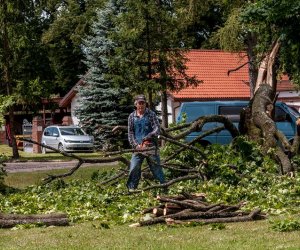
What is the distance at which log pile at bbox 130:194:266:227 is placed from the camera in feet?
33.5

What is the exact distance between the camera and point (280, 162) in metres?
15.4

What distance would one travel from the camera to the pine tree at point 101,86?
138 ft

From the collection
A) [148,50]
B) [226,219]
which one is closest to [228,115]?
[148,50]

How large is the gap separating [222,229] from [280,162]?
5.88 m

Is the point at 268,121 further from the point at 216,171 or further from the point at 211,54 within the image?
the point at 211,54

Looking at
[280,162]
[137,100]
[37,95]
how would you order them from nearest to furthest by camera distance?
[137,100] < [280,162] < [37,95]

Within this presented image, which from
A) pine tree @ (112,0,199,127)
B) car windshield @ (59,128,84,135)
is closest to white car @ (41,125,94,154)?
car windshield @ (59,128,84,135)

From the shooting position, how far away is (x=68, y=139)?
41062mm

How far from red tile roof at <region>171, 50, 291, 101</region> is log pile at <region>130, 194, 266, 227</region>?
35067 mm

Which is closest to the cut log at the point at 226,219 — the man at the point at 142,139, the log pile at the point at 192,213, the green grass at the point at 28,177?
the log pile at the point at 192,213

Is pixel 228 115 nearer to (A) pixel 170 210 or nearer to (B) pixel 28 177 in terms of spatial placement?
(B) pixel 28 177

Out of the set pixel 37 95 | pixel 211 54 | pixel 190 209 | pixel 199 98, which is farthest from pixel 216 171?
pixel 211 54

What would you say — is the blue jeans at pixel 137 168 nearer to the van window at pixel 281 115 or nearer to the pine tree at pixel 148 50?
the van window at pixel 281 115

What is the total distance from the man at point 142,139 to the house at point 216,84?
1230 inches
